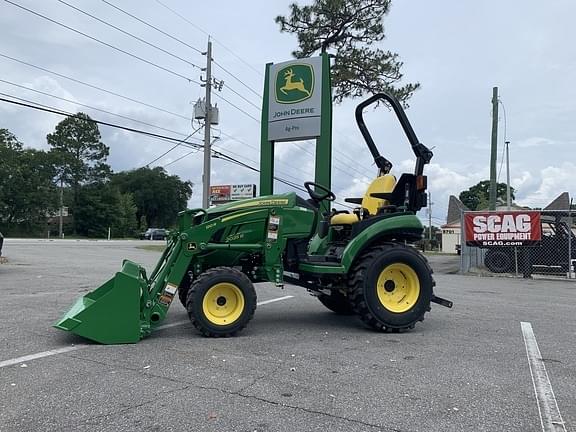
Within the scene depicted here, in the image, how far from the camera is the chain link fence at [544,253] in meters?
15.2

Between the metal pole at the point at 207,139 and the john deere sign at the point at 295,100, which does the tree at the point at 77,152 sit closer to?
the metal pole at the point at 207,139

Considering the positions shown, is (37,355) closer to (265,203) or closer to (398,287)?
(265,203)

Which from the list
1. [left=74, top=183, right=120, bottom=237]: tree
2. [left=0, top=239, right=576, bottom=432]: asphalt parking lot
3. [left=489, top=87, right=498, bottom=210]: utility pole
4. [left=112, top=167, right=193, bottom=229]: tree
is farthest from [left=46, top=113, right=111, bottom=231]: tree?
[left=0, top=239, right=576, bottom=432]: asphalt parking lot

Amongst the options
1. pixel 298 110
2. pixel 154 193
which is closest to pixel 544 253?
pixel 298 110

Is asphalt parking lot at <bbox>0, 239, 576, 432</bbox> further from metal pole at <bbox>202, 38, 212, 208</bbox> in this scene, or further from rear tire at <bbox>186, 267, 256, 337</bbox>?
metal pole at <bbox>202, 38, 212, 208</bbox>

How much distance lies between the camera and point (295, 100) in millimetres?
14648

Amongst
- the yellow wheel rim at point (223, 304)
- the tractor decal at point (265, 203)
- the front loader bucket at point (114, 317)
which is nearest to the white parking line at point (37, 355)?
the front loader bucket at point (114, 317)

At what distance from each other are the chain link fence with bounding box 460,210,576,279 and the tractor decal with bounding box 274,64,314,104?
6.08 m

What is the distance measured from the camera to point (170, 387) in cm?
418

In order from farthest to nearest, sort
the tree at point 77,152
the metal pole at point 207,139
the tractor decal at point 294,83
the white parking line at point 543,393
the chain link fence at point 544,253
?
1. the tree at point 77,152
2. the metal pole at point 207,139
3. the chain link fence at point 544,253
4. the tractor decal at point 294,83
5. the white parking line at point 543,393

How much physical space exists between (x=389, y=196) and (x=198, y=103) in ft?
70.5

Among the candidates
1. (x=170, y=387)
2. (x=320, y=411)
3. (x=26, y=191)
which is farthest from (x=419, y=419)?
(x=26, y=191)

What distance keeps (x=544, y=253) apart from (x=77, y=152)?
6906 cm

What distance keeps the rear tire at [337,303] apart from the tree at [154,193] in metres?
82.3
